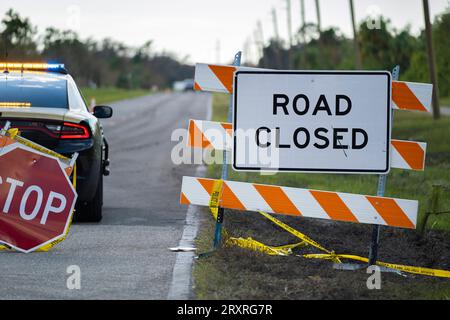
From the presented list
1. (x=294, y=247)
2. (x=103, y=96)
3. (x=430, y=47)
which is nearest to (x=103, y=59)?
(x=103, y=96)

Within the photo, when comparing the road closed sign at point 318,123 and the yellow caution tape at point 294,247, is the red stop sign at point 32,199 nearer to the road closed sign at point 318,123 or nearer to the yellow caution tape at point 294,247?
the yellow caution tape at point 294,247

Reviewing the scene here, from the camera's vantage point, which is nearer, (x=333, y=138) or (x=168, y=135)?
(x=333, y=138)

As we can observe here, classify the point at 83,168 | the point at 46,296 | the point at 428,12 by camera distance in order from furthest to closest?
the point at 428,12, the point at 83,168, the point at 46,296

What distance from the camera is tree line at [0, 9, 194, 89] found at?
31.8 meters

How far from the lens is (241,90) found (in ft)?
28.0

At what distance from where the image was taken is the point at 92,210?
429 inches

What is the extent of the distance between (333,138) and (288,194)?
0.56m

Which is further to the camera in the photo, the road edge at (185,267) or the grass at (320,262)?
the grass at (320,262)

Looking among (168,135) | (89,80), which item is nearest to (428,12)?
(168,135)

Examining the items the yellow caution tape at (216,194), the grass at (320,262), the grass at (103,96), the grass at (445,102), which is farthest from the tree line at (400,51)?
the yellow caution tape at (216,194)

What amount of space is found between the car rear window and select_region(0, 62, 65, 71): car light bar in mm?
202

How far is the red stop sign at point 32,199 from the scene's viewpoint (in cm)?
869

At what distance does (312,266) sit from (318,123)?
112 cm
